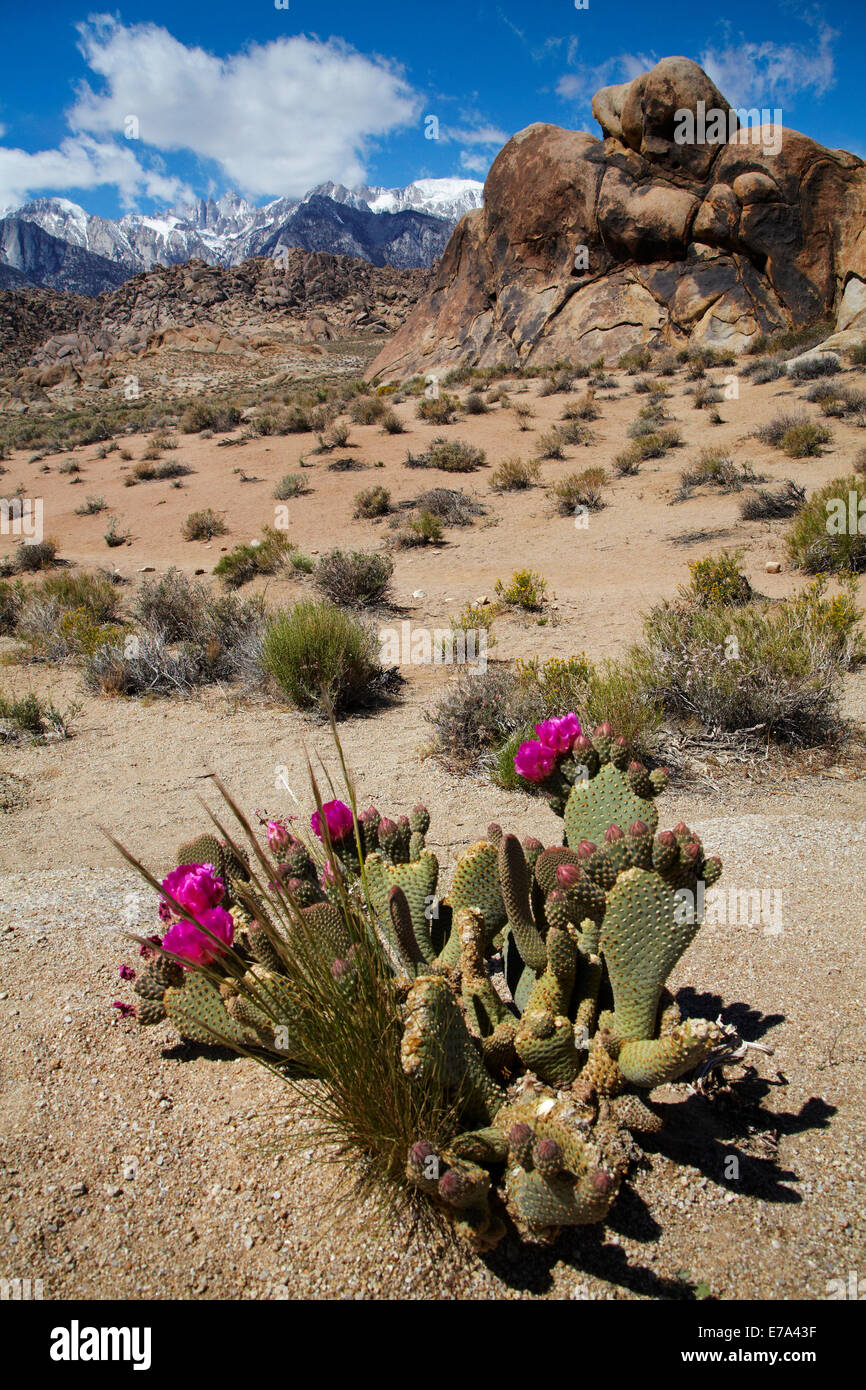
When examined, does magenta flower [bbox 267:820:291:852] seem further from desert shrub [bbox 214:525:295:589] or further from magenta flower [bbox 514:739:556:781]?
desert shrub [bbox 214:525:295:589]

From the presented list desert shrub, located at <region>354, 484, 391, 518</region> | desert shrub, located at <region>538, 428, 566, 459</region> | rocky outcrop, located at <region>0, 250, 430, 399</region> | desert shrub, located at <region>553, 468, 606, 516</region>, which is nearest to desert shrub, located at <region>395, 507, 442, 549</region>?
desert shrub, located at <region>354, 484, 391, 518</region>

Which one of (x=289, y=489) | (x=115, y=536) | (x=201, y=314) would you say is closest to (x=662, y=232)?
(x=289, y=489)

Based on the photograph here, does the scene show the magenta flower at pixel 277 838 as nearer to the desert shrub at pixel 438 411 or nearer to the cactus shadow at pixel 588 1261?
the cactus shadow at pixel 588 1261

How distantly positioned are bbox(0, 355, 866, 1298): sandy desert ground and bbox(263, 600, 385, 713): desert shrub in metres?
0.30

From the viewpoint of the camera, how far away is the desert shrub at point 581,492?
12.2 metres

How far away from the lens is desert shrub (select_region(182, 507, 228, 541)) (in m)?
13.2

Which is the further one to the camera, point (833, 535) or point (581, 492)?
point (581, 492)

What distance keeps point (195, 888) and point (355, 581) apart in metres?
7.27

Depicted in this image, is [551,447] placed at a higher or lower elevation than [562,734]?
higher

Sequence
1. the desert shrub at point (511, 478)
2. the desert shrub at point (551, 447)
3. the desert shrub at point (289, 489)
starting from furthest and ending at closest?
the desert shrub at point (551, 447) → the desert shrub at point (289, 489) → the desert shrub at point (511, 478)

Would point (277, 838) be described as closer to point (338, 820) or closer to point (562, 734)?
point (338, 820)

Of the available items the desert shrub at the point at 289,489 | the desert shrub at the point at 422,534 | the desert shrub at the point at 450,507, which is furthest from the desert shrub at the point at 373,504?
the desert shrub at the point at 289,489

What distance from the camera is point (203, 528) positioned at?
13.3m

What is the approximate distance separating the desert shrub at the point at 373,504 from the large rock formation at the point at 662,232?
1319cm
